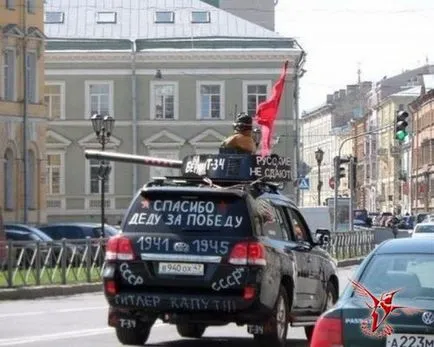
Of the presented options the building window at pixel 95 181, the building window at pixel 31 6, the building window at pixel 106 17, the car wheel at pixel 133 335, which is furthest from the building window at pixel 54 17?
the car wheel at pixel 133 335

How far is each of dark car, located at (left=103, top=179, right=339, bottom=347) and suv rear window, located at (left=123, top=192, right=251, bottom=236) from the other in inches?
0.4

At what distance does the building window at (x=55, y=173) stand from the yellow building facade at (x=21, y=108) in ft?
41.8

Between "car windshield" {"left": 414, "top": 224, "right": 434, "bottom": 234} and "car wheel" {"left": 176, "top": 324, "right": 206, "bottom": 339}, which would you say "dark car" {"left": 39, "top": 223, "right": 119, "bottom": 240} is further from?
"car wheel" {"left": 176, "top": 324, "right": 206, "bottom": 339}

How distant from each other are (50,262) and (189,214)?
15.8 m

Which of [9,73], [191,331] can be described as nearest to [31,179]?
[9,73]

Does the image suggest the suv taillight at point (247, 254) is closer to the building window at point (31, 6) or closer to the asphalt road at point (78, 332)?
the asphalt road at point (78, 332)

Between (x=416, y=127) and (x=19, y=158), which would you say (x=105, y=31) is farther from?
(x=416, y=127)

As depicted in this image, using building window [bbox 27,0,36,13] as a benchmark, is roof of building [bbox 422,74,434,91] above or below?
above

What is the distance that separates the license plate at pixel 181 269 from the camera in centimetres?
1617

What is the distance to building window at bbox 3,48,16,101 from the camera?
5741 cm

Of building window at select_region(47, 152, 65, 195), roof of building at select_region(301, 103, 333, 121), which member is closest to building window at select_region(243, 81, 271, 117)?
building window at select_region(47, 152, 65, 195)

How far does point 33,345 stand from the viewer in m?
17.4

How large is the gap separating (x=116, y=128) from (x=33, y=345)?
56.5 m

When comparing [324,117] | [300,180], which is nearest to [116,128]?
[300,180]
